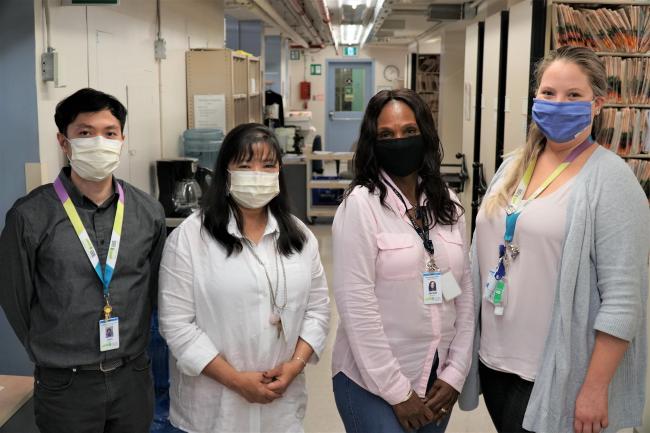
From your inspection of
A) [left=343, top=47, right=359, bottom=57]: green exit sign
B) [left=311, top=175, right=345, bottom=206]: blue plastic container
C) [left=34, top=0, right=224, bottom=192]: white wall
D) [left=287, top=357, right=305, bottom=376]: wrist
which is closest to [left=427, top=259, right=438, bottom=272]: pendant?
[left=287, top=357, right=305, bottom=376]: wrist

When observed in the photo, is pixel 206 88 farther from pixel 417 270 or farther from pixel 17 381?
pixel 417 270

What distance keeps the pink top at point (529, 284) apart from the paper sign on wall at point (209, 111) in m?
4.32

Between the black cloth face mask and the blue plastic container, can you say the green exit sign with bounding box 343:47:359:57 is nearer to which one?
the blue plastic container

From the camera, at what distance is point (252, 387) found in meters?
1.91

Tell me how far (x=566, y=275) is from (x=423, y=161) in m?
0.52

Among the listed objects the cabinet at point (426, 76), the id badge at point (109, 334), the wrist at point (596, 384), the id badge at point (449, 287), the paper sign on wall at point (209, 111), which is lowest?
the wrist at point (596, 384)

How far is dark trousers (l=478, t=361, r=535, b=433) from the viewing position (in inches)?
72.9

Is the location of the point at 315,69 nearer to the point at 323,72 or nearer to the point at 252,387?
the point at 323,72

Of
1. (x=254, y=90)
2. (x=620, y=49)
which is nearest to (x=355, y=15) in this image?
(x=254, y=90)

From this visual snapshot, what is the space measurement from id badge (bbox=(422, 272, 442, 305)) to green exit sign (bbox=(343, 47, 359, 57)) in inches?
596

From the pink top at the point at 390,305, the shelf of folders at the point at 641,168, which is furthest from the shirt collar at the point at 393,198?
the shelf of folders at the point at 641,168

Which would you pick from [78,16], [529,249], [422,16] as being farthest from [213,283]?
[422,16]

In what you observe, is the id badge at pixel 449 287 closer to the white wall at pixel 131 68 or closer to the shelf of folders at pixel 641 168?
the white wall at pixel 131 68

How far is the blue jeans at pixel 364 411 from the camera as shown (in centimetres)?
186
